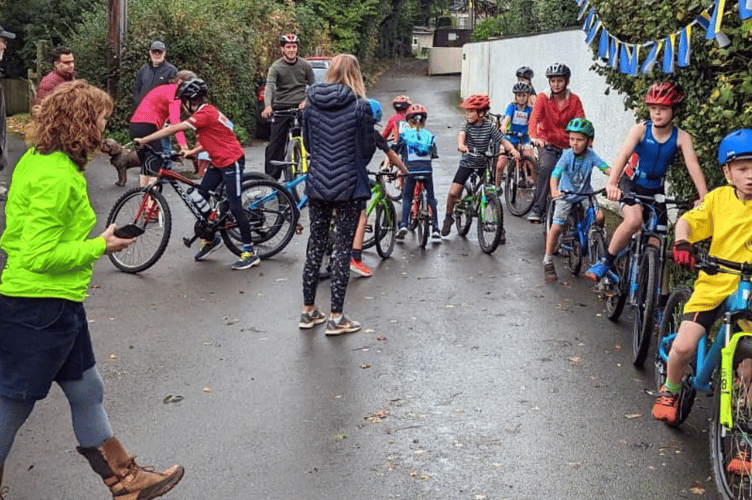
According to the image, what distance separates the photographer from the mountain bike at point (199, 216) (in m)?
9.77

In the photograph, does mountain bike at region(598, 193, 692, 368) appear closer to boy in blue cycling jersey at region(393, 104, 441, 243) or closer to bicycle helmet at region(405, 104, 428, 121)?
boy in blue cycling jersey at region(393, 104, 441, 243)

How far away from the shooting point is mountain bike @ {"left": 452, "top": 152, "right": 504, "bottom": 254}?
10.8 meters

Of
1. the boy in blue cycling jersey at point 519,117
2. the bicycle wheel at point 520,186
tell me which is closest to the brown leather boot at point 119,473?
the bicycle wheel at point 520,186

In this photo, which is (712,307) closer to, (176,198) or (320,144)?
(320,144)

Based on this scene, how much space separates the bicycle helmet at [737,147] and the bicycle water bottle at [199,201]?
5.95 m

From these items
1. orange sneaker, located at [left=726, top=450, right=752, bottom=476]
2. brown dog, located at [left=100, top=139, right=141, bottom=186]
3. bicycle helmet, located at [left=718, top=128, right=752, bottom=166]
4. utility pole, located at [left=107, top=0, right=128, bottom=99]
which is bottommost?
orange sneaker, located at [left=726, top=450, right=752, bottom=476]

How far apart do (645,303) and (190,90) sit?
15.4 ft

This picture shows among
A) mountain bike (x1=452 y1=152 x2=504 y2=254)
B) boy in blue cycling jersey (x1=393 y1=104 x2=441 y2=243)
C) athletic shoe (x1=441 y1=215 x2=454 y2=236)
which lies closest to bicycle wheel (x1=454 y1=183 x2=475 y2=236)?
mountain bike (x1=452 y1=152 x2=504 y2=254)

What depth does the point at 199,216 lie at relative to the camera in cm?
1018

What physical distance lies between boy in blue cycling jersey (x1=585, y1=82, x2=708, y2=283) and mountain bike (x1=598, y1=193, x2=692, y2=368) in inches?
3.0

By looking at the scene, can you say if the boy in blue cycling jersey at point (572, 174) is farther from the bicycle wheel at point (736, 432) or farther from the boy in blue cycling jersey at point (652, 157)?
the bicycle wheel at point (736, 432)

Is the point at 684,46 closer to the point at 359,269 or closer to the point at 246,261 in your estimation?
the point at 359,269

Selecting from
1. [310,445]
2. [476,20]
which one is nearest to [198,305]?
[310,445]

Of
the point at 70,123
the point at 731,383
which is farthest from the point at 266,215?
the point at 731,383
